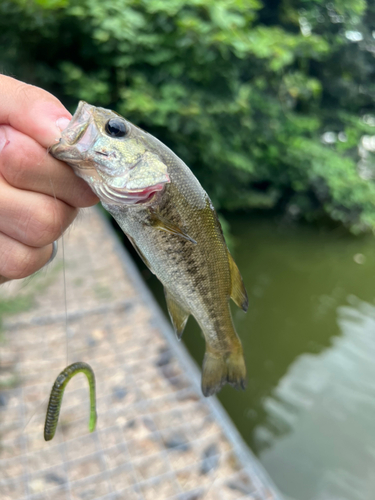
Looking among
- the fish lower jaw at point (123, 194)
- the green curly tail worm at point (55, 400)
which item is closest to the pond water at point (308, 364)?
the green curly tail worm at point (55, 400)

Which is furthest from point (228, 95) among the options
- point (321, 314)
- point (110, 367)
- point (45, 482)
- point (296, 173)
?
point (45, 482)

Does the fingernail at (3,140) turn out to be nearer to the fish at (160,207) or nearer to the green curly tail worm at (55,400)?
the fish at (160,207)

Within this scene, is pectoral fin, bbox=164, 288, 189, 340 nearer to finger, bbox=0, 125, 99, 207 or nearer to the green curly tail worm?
→ the green curly tail worm

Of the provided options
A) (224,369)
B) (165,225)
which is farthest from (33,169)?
(224,369)

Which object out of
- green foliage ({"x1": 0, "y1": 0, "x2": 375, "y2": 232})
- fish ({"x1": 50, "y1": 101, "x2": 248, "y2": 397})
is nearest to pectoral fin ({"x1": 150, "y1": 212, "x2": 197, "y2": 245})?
fish ({"x1": 50, "y1": 101, "x2": 248, "y2": 397})

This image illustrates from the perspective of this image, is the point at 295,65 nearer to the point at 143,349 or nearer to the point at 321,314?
the point at 321,314

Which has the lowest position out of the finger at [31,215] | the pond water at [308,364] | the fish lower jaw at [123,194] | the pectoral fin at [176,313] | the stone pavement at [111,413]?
the pond water at [308,364]

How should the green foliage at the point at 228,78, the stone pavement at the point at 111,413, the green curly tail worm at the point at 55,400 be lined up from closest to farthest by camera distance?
the green curly tail worm at the point at 55,400, the stone pavement at the point at 111,413, the green foliage at the point at 228,78
